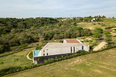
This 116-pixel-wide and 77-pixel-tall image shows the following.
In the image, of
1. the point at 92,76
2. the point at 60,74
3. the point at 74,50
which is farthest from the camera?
the point at 74,50

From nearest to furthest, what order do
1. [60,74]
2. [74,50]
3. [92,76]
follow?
[92,76]
[60,74]
[74,50]

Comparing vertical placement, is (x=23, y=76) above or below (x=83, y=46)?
below

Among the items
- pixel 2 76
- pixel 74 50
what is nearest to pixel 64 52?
pixel 74 50

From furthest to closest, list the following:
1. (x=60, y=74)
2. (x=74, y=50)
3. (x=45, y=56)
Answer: (x=74, y=50), (x=45, y=56), (x=60, y=74)

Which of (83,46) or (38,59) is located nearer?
(38,59)

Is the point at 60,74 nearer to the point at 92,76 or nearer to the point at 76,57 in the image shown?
the point at 92,76

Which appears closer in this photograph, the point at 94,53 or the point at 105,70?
the point at 105,70

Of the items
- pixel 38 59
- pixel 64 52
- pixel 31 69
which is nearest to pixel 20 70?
pixel 31 69

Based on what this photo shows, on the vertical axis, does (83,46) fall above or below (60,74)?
above

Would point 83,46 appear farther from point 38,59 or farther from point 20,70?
point 20,70
